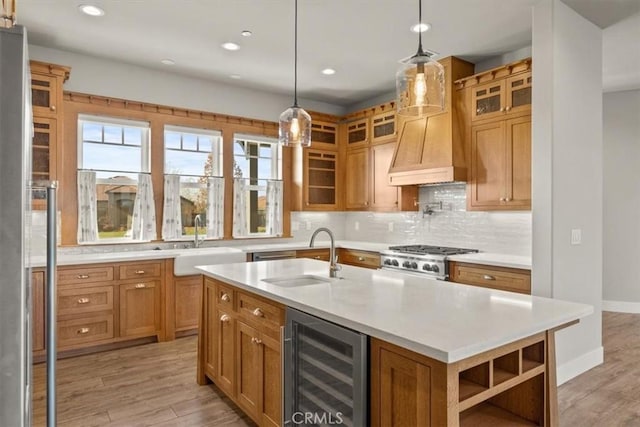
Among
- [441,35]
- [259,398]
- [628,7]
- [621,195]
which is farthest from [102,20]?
[621,195]

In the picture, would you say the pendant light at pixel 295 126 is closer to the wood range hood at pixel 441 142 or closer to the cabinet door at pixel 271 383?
the cabinet door at pixel 271 383

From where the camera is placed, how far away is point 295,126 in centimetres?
286

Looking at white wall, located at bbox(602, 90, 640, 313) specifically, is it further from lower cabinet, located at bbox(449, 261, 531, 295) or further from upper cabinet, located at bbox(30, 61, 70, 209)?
upper cabinet, located at bbox(30, 61, 70, 209)

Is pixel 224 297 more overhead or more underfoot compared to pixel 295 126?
more underfoot

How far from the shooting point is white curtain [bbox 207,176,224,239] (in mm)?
5074

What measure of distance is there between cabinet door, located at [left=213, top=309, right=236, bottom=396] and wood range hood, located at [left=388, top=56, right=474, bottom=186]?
267 cm

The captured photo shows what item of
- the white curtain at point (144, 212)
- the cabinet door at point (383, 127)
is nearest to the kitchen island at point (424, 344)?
the white curtain at point (144, 212)

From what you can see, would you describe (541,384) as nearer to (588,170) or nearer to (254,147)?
(588,170)

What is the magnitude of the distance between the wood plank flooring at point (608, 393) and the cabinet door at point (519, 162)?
151 centimetres

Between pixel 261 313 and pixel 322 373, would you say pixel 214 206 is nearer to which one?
pixel 261 313

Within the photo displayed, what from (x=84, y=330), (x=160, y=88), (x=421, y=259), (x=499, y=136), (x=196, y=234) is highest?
(x=160, y=88)

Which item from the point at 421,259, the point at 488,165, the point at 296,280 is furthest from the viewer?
the point at 421,259

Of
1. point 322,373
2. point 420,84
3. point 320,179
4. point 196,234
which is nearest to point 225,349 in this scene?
point 322,373

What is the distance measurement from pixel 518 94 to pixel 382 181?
2.03m
